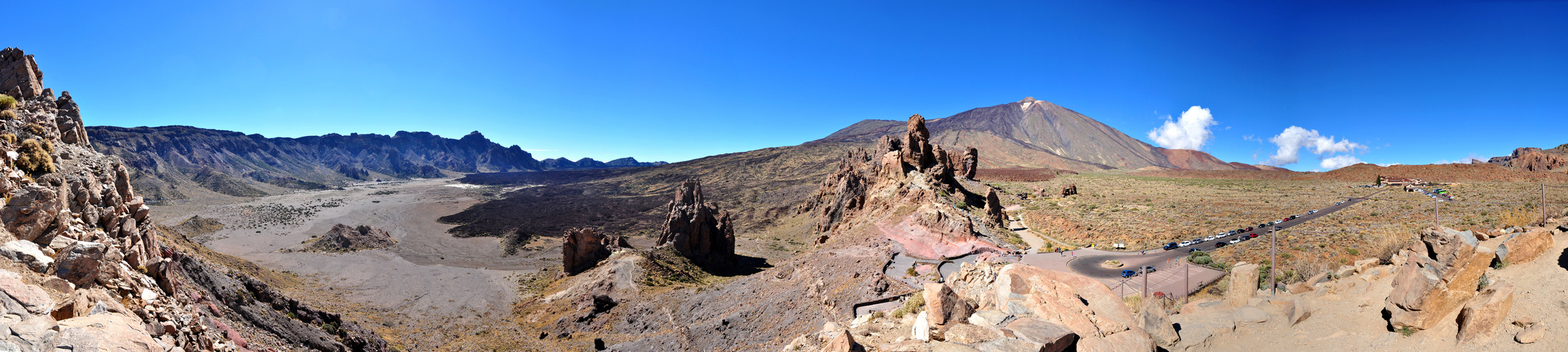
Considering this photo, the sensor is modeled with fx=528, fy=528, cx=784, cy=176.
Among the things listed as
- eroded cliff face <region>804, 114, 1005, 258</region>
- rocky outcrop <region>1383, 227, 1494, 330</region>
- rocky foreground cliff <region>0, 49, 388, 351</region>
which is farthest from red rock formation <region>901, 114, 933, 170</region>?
rocky foreground cliff <region>0, 49, 388, 351</region>

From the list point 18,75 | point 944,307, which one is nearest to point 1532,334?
point 944,307

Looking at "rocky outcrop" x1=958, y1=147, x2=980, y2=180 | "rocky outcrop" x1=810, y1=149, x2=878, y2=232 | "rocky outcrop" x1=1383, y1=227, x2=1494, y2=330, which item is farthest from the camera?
"rocky outcrop" x1=958, y1=147, x2=980, y2=180

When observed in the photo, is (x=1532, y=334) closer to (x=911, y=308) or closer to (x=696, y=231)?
(x=911, y=308)

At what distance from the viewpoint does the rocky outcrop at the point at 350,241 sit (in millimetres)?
47812

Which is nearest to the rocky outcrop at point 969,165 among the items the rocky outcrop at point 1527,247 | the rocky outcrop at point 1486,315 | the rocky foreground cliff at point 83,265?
the rocky outcrop at point 1527,247

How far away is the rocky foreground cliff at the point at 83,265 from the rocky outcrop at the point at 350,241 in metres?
42.0

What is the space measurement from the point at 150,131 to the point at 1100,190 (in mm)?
247085

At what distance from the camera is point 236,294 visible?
Result: 13414 mm

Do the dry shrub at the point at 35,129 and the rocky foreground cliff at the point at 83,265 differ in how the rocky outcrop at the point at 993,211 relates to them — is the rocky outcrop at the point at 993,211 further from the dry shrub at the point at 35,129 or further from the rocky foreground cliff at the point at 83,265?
the dry shrub at the point at 35,129

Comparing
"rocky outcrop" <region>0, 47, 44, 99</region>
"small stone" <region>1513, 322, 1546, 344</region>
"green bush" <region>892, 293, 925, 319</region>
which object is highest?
"rocky outcrop" <region>0, 47, 44, 99</region>

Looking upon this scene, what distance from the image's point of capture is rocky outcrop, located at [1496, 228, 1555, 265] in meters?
7.66

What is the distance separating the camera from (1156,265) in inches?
941

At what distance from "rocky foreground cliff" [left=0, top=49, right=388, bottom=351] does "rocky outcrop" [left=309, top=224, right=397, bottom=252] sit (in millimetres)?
41952

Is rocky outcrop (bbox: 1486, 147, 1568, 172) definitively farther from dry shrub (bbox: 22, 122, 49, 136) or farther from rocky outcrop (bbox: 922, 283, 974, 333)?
dry shrub (bbox: 22, 122, 49, 136)
